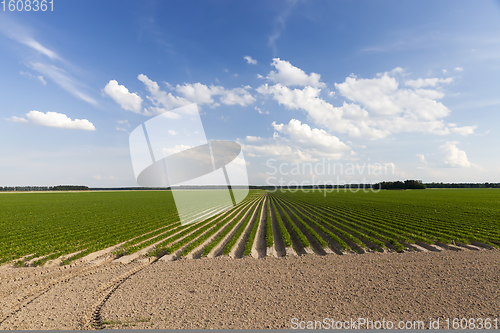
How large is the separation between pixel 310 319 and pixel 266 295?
1.99m

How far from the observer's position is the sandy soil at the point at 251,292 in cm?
727

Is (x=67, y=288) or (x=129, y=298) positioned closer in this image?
(x=129, y=298)

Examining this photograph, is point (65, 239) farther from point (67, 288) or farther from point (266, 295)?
point (266, 295)

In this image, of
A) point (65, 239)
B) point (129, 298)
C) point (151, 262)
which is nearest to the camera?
point (129, 298)

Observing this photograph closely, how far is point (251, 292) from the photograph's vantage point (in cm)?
899

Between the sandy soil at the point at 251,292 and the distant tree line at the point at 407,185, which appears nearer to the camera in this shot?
the sandy soil at the point at 251,292

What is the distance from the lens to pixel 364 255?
1379 cm

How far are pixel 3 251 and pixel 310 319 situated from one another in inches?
742

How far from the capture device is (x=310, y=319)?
7168mm

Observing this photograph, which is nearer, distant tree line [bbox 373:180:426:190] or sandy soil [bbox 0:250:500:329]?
sandy soil [bbox 0:250:500:329]

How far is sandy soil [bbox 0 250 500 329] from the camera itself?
23.8ft

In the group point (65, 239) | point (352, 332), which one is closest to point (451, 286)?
point (352, 332)

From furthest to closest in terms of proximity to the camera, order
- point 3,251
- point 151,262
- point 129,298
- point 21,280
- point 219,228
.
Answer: point 219,228, point 3,251, point 151,262, point 21,280, point 129,298

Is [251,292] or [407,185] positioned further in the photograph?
[407,185]
